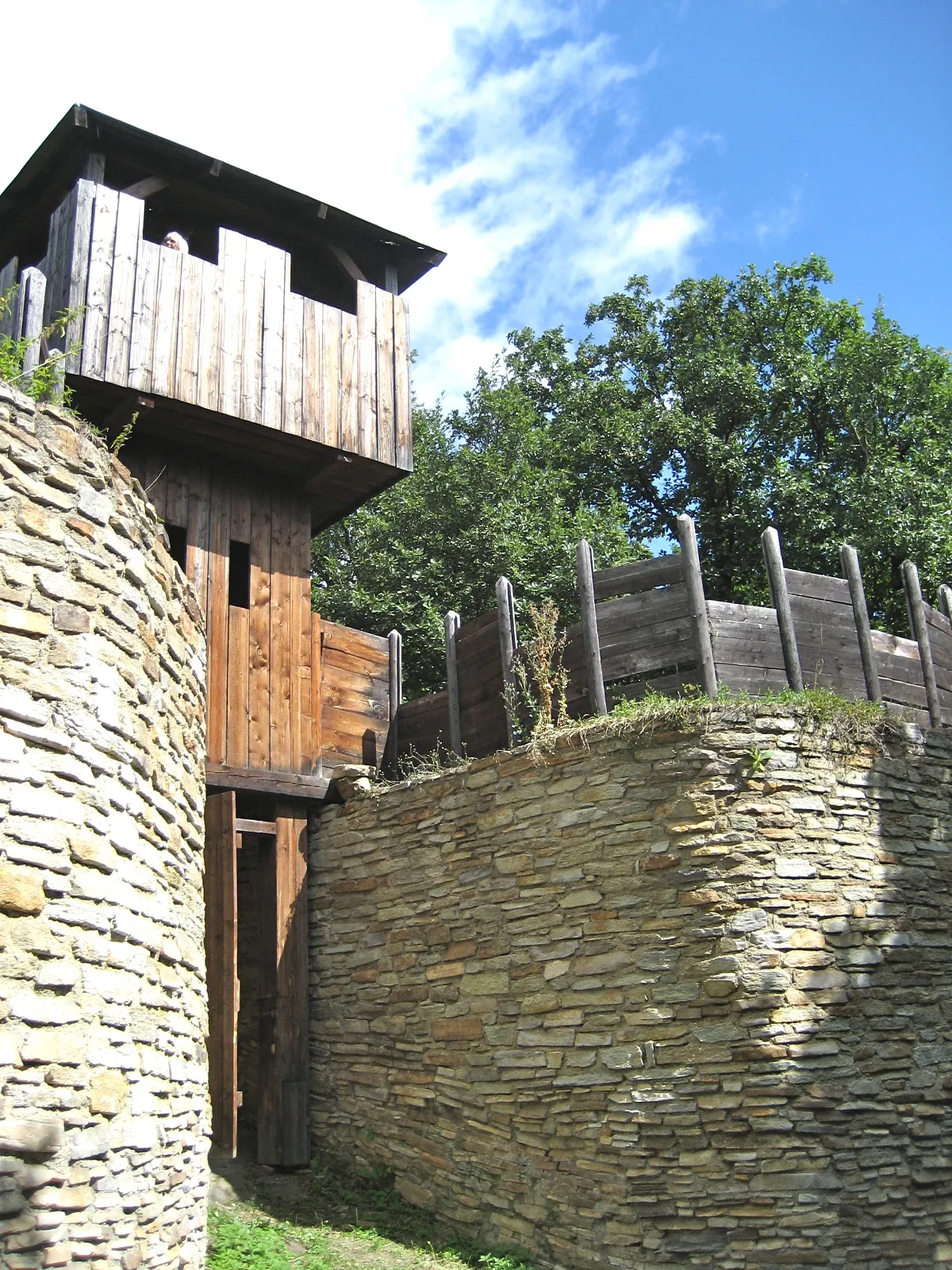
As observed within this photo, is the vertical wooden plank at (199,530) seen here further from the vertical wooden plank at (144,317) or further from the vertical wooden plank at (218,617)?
the vertical wooden plank at (144,317)

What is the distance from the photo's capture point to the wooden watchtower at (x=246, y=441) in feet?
30.0

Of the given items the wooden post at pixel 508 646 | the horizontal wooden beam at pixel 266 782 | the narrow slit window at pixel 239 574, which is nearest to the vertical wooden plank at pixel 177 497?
the narrow slit window at pixel 239 574

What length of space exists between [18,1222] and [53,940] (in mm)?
897

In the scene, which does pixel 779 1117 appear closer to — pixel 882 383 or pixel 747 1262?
pixel 747 1262

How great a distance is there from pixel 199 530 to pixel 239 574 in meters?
0.75

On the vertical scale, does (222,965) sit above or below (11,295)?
below

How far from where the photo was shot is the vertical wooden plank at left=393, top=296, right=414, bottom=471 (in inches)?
431

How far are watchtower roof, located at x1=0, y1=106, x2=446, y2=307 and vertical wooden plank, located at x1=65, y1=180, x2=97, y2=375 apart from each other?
419 mm

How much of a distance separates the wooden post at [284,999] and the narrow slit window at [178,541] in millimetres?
2244

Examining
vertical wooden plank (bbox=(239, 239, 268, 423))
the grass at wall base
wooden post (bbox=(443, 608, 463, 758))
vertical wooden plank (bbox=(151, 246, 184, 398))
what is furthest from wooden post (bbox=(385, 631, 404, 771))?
the grass at wall base

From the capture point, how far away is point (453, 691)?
966cm

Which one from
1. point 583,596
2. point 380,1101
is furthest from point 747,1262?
point 583,596

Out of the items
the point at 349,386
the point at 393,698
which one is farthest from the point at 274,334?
the point at 393,698

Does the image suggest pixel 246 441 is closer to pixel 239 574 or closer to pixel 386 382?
pixel 239 574
